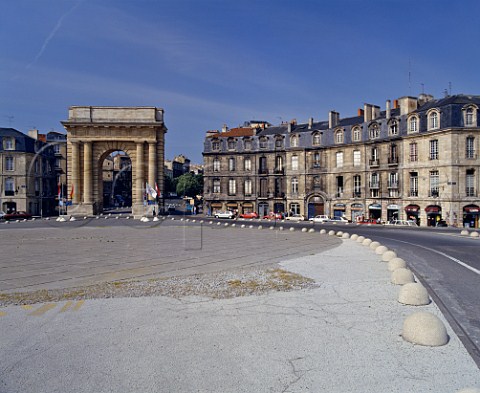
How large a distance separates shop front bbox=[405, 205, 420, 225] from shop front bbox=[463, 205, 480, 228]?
505 centimetres

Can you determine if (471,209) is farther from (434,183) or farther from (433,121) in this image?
(433,121)

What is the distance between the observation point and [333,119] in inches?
2351

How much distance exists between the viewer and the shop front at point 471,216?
43656mm

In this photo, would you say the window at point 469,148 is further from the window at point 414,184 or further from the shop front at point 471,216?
the window at point 414,184

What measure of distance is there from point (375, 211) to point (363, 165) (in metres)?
6.49

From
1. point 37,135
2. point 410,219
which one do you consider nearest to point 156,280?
point 410,219

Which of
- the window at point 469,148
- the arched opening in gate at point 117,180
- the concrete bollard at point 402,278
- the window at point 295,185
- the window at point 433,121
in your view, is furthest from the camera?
the arched opening in gate at point 117,180

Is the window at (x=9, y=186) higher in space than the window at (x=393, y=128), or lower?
lower

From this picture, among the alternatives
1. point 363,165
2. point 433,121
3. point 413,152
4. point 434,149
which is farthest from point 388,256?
point 363,165

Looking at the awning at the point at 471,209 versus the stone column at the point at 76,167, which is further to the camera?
the stone column at the point at 76,167

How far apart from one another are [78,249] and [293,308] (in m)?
14.2

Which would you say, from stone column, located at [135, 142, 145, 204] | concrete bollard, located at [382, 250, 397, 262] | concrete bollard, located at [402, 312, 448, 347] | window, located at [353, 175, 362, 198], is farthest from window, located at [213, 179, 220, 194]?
concrete bollard, located at [402, 312, 448, 347]

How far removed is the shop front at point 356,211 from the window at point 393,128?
1031cm

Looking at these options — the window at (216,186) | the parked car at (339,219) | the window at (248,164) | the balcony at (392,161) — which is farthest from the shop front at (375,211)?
the window at (216,186)
